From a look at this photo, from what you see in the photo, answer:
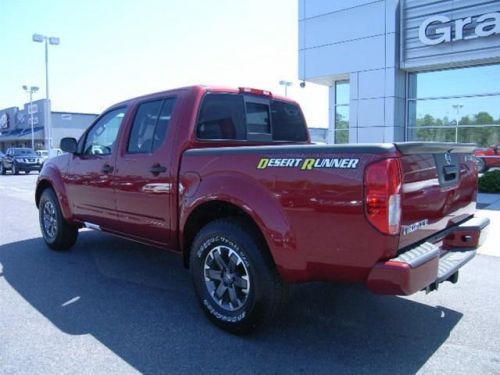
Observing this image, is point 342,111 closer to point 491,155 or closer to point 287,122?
point 491,155

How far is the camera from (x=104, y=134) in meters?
5.52

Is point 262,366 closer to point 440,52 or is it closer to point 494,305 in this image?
point 494,305

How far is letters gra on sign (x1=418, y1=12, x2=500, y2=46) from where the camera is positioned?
14.6 m

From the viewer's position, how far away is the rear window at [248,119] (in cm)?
448

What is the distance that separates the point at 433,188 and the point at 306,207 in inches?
38.6

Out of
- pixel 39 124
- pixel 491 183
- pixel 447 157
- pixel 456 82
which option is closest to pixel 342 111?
pixel 456 82

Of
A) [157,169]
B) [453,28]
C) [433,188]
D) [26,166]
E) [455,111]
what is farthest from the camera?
[26,166]

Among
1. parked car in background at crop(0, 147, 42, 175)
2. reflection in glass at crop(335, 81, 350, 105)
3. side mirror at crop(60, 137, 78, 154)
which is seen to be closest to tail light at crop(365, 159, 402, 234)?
side mirror at crop(60, 137, 78, 154)

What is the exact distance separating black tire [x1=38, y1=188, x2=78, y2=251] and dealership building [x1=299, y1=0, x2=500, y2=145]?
13.1m

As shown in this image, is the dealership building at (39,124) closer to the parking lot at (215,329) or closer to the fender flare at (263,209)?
the parking lot at (215,329)

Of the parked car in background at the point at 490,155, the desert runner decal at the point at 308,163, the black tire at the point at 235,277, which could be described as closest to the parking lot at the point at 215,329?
the black tire at the point at 235,277

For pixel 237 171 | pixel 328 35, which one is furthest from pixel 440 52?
pixel 237 171

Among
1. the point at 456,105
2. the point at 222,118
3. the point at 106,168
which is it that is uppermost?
the point at 456,105

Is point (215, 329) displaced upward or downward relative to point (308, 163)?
downward
